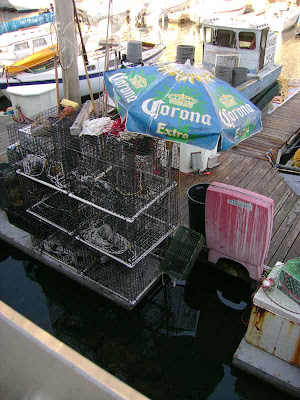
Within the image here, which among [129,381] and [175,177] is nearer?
[129,381]

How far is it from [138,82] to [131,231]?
2.13 m

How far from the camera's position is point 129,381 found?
16.1 feet

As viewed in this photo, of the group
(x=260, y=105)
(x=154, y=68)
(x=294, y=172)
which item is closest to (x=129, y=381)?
(x=154, y=68)

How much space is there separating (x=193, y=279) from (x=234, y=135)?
2848 mm

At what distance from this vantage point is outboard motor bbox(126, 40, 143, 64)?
1098cm

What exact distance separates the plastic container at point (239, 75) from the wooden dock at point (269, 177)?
62.1 inches

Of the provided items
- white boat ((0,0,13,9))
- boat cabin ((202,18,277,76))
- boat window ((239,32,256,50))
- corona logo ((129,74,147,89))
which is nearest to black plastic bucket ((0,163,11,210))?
corona logo ((129,74,147,89))

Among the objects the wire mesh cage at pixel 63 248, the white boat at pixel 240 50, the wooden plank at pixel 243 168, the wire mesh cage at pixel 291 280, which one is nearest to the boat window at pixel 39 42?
the white boat at pixel 240 50

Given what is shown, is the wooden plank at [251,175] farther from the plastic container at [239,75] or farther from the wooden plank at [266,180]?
the plastic container at [239,75]

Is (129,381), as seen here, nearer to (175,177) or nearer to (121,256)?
(121,256)

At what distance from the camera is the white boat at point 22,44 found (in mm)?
15570

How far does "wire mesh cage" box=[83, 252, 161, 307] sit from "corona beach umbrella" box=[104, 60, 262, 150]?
2.09m

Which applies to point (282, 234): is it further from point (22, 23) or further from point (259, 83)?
point (22, 23)

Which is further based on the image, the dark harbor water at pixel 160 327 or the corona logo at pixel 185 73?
the dark harbor water at pixel 160 327
